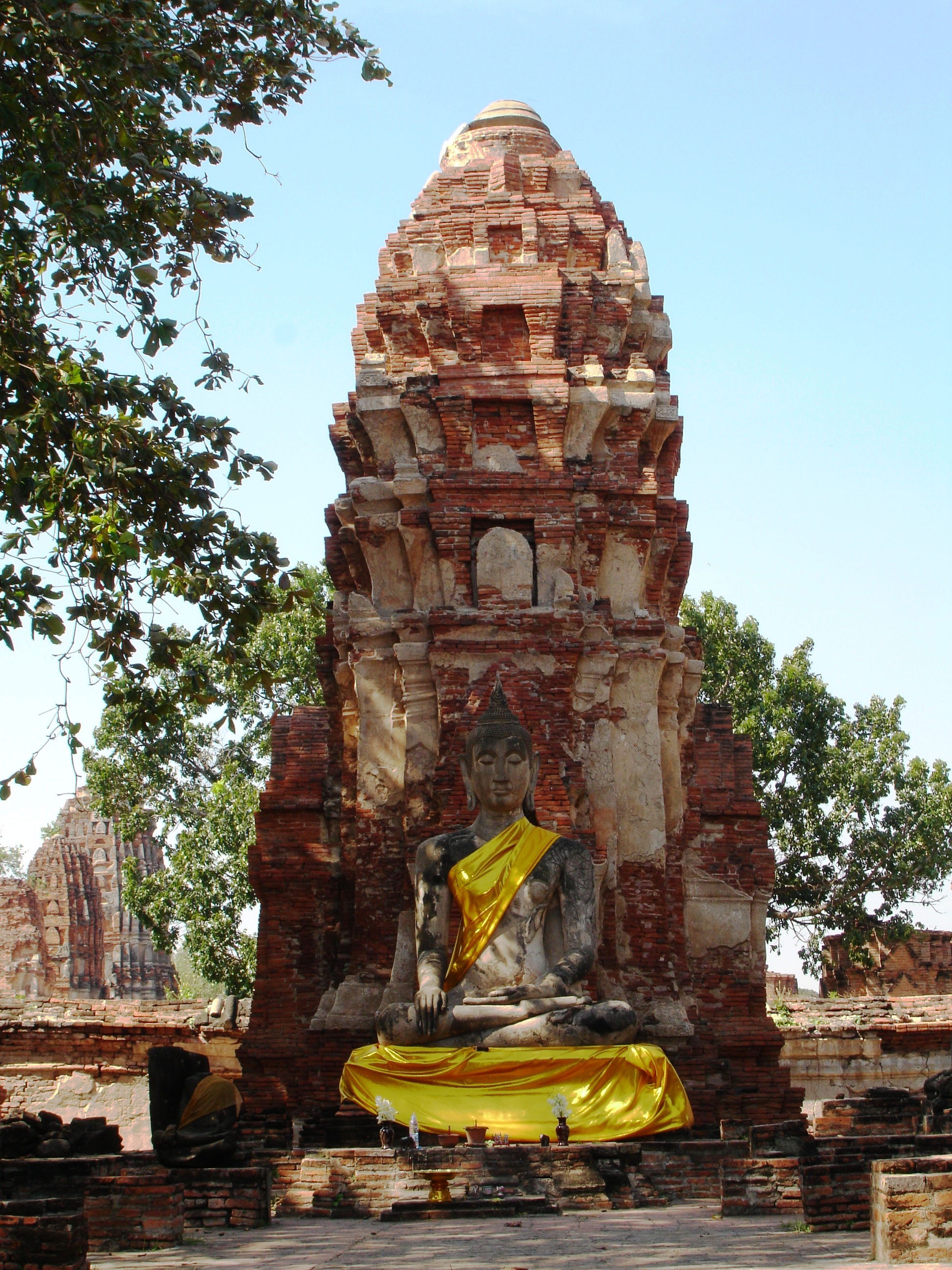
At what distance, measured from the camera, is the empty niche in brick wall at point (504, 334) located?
14.8 m

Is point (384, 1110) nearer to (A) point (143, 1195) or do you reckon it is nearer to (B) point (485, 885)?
(B) point (485, 885)

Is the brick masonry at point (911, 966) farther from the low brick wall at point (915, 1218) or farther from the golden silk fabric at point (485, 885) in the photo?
the low brick wall at point (915, 1218)

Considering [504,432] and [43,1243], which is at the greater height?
[504,432]

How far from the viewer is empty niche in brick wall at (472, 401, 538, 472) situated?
1449 cm

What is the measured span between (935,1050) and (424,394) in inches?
428

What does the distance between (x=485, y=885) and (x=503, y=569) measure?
3065 mm

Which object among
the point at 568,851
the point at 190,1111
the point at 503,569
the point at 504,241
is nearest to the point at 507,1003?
the point at 568,851

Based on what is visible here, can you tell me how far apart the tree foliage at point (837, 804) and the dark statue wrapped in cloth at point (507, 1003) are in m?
13.0

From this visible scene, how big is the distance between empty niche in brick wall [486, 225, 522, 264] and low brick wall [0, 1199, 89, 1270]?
11.5 m

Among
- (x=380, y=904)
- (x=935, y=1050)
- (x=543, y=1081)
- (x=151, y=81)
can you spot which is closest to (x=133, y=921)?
(x=935, y=1050)

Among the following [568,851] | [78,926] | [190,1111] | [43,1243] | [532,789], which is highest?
[532,789]

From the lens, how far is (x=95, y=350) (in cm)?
972

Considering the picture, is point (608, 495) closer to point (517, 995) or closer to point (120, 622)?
point (517, 995)

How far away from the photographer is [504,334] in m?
14.9
